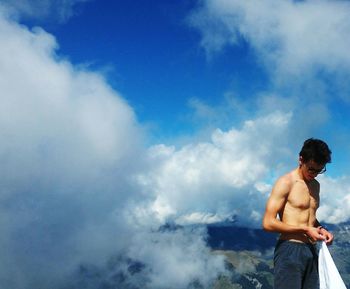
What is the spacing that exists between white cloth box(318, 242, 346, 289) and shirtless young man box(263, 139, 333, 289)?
0.13m

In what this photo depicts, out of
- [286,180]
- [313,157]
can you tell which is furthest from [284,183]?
[313,157]

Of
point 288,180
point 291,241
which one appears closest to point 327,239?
point 291,241

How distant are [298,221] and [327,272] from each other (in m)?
1.09

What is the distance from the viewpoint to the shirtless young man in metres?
7.79

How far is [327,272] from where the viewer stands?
313 inches

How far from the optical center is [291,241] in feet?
26.4

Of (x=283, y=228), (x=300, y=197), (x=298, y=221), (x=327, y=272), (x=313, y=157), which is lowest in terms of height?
(x=327, y=272)

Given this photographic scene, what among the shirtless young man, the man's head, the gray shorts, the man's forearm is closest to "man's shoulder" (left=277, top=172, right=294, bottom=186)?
the shirtless young man

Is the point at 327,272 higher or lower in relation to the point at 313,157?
lower

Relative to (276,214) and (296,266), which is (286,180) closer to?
(276,214)

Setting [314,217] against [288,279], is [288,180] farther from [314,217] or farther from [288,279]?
[288,279]

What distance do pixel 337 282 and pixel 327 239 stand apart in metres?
0.86

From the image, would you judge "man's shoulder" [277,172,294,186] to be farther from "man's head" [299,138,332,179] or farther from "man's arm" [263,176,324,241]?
"man's head" [299,138,332,179]

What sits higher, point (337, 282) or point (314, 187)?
point (314, 187)
